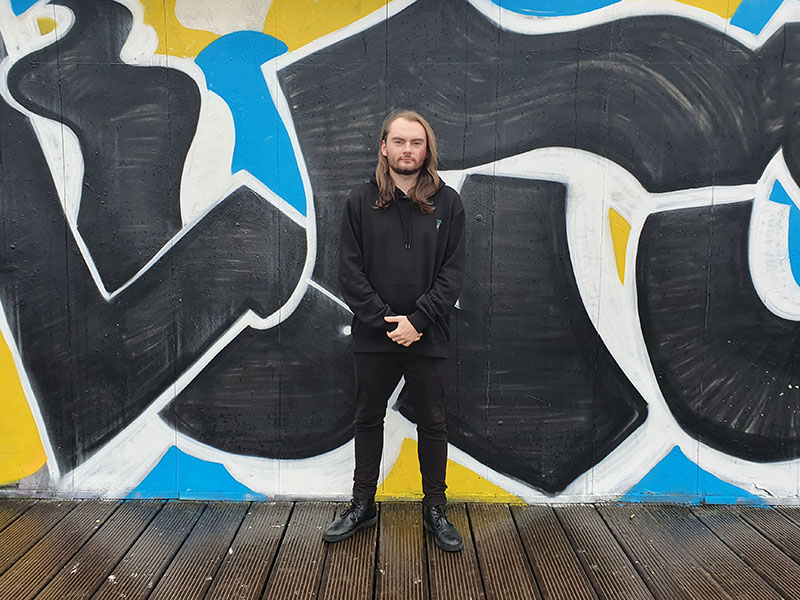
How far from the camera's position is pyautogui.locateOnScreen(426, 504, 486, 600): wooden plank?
2264 millimetres

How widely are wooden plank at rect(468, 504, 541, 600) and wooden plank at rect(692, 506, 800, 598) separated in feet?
3.12

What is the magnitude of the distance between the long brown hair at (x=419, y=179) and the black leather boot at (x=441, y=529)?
1351 mm

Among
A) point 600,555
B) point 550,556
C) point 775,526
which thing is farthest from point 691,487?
point 550,556

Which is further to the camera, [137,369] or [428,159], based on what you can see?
[137,369]

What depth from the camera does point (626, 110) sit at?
113 inches

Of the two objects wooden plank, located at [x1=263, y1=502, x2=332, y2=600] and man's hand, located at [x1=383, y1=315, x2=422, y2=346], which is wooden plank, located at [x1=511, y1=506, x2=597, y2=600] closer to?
wooden plank, located at [x1=263, y1=502, x2=332, y2=600]

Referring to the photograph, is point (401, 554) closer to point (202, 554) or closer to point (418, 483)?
point (418, 483)

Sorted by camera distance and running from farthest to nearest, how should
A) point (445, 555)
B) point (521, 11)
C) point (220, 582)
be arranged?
1. point (521, 11)
2. point (445, 555)
3. point (220, 582)

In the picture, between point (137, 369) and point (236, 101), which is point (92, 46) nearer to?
point (236, 101)

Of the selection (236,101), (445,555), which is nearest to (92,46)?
(236,101)

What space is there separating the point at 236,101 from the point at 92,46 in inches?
29.6

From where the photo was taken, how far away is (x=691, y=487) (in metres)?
2.97

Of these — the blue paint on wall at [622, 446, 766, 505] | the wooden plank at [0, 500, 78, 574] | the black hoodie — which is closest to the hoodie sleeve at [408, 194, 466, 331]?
the black hoodie

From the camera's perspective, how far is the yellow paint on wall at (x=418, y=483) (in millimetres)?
2977
